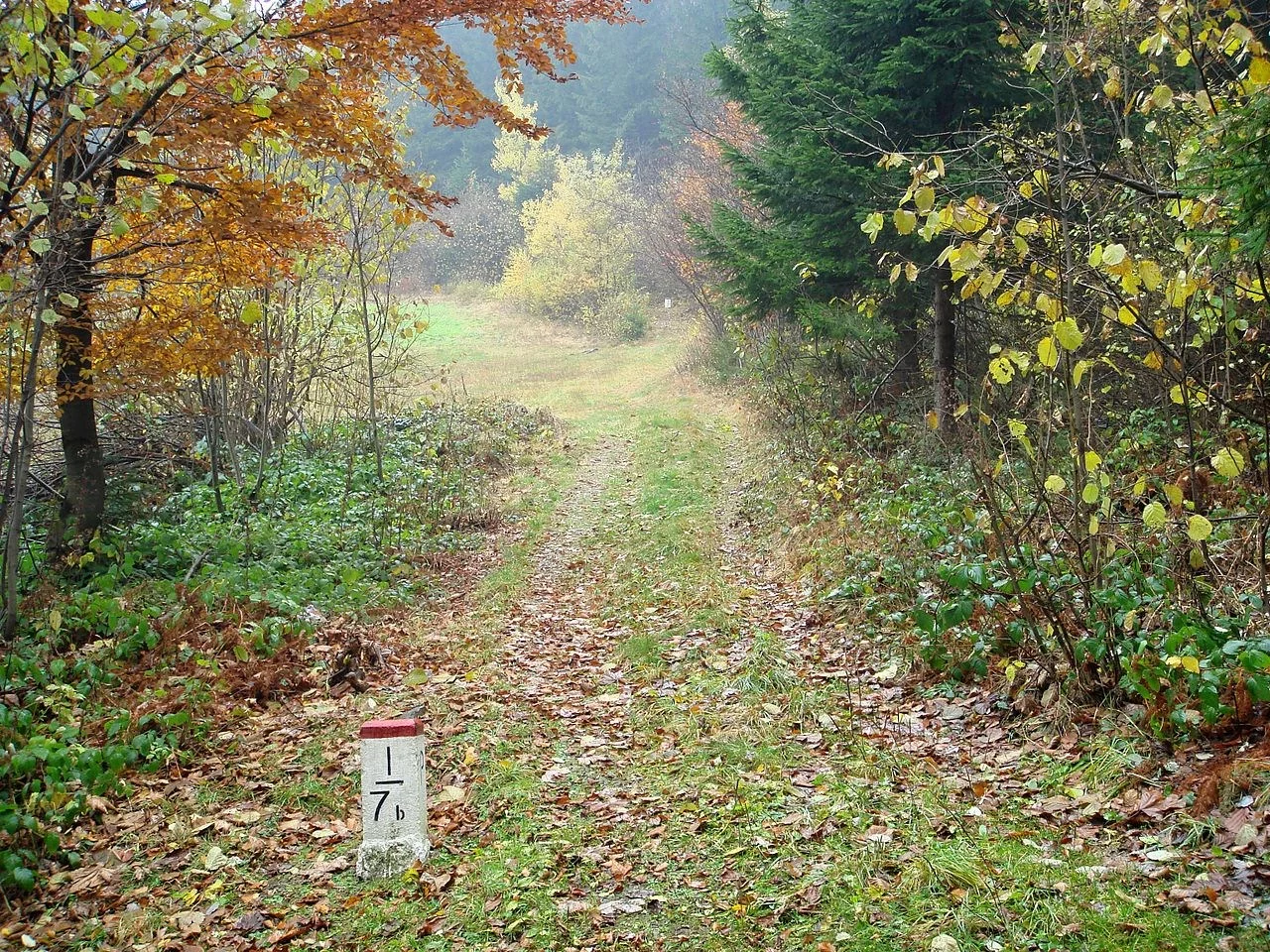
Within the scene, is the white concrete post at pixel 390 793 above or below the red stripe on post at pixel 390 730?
below

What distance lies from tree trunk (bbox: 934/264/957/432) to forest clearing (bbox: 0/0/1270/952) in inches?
3.6

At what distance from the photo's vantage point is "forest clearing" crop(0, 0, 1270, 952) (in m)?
3.70

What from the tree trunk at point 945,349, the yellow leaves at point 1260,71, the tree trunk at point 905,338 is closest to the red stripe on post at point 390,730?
the yellow leaves at point 1260,71

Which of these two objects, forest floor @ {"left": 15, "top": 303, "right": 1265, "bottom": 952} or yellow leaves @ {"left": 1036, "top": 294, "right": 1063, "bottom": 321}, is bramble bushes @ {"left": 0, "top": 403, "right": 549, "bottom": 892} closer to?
forest floor @ {"left": 15, "top": 303, "right": 1265, "bottom": 952}

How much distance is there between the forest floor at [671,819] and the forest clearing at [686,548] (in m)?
0.03

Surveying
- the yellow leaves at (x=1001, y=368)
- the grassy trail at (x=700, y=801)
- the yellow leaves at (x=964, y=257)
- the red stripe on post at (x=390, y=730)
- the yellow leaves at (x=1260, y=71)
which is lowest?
the grassy trail at (x=700, y=801)

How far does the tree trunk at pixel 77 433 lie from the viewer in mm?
7238

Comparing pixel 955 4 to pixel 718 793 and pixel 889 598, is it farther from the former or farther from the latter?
pixel 718 793

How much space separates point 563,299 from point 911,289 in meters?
28.8

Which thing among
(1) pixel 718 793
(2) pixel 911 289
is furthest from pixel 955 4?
(1) pixel 718 793

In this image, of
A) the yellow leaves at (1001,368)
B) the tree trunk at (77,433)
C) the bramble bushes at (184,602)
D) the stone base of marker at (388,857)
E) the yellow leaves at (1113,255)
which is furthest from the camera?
the tree trunk at (77,433)

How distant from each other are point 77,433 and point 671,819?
6599 mm

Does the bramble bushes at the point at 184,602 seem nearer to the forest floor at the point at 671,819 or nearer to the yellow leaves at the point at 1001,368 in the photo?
the forest floor at the point at 671,819

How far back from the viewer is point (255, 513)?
984 centimetres
